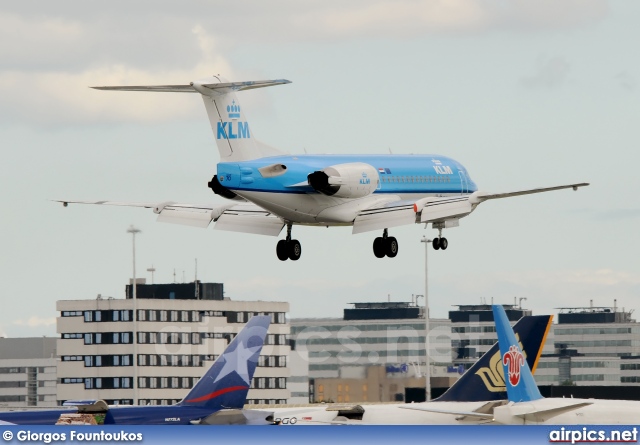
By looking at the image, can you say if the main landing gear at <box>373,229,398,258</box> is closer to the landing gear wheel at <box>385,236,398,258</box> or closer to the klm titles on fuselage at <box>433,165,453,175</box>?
the landing gear wheel at <box>385,236,398,258</box>

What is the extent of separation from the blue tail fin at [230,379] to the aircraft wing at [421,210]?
65.3 ft

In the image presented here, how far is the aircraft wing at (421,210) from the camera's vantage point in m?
84.3

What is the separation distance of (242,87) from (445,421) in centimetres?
2097

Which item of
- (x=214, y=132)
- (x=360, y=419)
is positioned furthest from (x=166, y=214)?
(x=360, y=419)

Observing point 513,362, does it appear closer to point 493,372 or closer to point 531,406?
point 531,406

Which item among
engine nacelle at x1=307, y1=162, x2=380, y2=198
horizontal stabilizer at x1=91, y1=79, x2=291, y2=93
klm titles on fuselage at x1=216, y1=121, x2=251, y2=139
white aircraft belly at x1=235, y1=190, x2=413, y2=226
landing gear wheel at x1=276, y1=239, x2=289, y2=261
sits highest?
horizontal stabilizer at x1=91, y1=79, x2=291, y2=93

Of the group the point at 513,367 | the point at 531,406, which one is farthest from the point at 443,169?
the point at 531,406

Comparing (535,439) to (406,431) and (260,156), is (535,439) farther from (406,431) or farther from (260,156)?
(260,156)

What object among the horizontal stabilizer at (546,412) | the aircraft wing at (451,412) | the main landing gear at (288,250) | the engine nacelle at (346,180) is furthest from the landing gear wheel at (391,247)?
the horizontal stabilizer at (546,412)

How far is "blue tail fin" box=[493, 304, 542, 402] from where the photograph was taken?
61.7 meters

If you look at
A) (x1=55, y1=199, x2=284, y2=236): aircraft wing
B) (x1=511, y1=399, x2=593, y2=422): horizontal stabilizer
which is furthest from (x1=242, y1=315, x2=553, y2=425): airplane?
(x1=55, y1=199, x2=284, y2=236): aircraft wing

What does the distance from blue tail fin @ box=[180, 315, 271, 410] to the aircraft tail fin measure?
15651 mm

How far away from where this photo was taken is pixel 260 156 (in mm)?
79875

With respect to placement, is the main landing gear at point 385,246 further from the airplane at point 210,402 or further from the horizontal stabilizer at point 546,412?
the horizontal stabilizer at point 546,412
